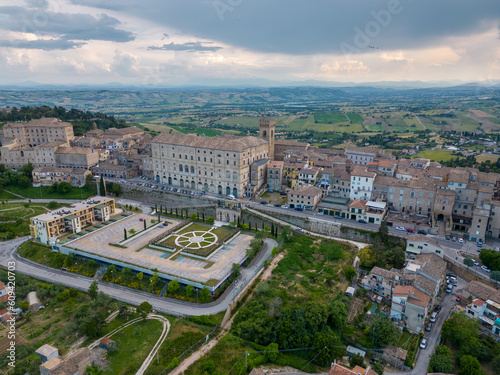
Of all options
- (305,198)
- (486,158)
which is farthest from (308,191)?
(486,158)

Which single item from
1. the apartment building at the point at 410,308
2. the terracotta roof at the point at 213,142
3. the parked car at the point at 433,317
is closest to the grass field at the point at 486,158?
the terracotta roof at the point at 213,142

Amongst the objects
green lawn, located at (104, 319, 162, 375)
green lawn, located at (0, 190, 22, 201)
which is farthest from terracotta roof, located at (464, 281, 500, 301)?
green lawn, located at (0, 190, 22, 201)

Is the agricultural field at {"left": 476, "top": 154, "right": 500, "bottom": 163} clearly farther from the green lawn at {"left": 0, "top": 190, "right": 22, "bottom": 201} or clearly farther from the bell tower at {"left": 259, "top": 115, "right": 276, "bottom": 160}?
the green lawn at {"left": 0, "top": 190, "right": 22, "bottom": 201}

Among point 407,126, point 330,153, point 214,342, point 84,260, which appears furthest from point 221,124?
point 214,342

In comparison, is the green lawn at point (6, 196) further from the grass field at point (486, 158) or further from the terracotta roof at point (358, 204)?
the grass field at point (486, 158)

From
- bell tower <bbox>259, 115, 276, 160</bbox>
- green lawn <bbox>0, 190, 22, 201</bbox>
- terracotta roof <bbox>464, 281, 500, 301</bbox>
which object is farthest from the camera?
bell tower <bbox>259, 115, 276, 160</bbox>

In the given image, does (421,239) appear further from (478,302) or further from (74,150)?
(74,150)
